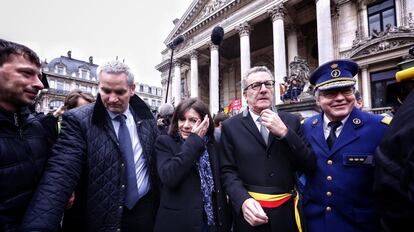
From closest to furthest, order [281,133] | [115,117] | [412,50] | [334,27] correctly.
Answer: [412,50] < [281,133] < [115,117] < [334,27]

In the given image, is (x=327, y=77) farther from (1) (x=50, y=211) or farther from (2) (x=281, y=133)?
(1) (x=50, y=211)

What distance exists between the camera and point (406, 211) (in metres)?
1.03

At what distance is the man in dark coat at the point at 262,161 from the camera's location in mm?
1891

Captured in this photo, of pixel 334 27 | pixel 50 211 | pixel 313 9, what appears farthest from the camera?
pixel 313 9

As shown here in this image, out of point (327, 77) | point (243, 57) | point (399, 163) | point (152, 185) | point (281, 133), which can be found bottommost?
point (152, 185)

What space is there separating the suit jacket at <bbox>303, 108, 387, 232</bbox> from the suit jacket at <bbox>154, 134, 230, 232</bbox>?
82cm

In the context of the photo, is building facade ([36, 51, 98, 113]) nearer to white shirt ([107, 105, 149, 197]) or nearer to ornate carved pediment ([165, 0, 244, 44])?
ornate carved pediment ([165, 0, 244, 44])

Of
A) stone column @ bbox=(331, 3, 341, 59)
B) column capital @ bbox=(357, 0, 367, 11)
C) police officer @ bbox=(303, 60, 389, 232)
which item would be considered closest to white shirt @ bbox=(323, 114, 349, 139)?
police officer @ bbox=(303, 60, 389, 232)

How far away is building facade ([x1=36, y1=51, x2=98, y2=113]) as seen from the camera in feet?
147

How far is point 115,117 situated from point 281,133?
1584mm

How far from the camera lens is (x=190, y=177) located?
2152mm

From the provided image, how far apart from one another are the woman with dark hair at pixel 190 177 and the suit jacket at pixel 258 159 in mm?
163

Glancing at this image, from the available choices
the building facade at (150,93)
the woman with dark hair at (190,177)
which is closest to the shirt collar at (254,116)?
the woman with dark hair at (190,177)

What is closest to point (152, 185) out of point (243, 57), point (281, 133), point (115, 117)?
point (115, 117)
